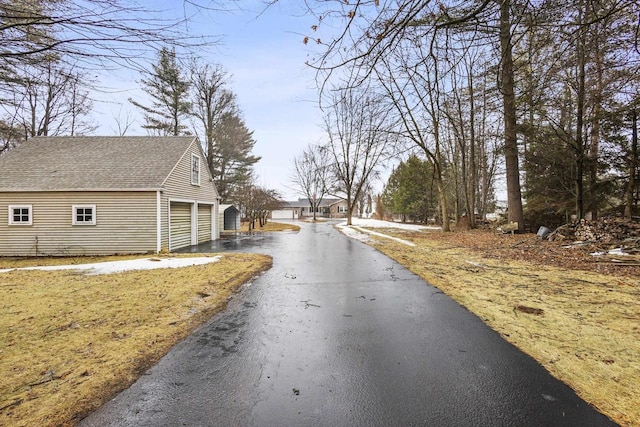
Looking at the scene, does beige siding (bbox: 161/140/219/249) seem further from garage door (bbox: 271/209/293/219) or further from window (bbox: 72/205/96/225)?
garage door (bbox: 271/209/293/219)

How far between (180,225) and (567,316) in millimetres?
15077

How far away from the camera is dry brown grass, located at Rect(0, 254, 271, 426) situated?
249 cm

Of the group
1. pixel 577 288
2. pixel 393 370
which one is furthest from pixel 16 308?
pixel 577 288

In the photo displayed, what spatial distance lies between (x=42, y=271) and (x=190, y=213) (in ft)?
26.5

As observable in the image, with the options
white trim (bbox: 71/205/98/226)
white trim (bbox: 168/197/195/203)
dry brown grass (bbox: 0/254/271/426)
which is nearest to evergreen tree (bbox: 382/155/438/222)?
white trim (bbox: 168/197/195/203)

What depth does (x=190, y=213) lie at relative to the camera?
16.0 metres

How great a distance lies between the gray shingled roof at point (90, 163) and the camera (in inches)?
505

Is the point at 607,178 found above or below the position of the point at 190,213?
above

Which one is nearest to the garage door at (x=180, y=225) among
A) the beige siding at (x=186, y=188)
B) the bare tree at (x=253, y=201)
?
the beige siding at (x=186, y=188)

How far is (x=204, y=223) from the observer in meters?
17.7

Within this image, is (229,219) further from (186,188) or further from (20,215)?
(20,215)

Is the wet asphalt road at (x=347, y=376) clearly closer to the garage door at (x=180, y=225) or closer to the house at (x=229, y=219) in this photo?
the garage door at (x=180, y=225)

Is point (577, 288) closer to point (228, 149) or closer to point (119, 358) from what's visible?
point (119, 358)

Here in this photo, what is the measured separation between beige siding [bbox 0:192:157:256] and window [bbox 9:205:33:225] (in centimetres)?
18
